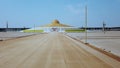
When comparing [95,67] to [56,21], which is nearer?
[95,67]

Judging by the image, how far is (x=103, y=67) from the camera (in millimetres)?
9703

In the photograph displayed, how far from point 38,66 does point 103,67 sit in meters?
2.51

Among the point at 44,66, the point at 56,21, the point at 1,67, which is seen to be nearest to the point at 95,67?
the point at 44,66

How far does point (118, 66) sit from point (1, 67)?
14.9 ft

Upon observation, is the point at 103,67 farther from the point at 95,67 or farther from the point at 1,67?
the point at 1,67

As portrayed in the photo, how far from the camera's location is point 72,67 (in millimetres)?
9766

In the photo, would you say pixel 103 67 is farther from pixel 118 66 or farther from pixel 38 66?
pixel 38 66

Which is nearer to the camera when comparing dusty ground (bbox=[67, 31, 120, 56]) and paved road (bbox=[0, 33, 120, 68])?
paved road (bbox=[0, 33, 120, 68])

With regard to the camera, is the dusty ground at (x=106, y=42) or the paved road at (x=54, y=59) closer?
the paved road at (x=54, y=59)

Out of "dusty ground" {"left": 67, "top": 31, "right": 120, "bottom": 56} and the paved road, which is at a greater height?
the paved road

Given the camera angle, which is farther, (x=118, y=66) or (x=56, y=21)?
(x=56, y=21)

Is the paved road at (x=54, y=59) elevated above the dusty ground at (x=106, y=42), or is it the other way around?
the paved road at (x=54, y=59)

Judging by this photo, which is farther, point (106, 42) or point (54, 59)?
point (106, 42)

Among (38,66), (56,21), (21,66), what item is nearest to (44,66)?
(38,66)
